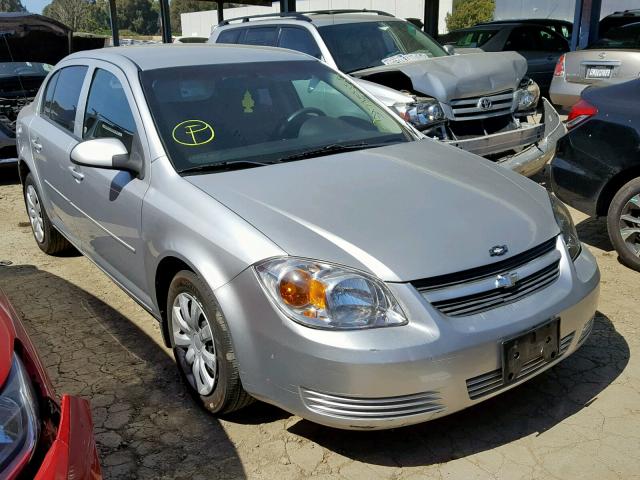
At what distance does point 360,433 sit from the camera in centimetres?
300

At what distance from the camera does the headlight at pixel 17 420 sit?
5.40ft

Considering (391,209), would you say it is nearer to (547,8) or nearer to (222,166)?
(222,166)

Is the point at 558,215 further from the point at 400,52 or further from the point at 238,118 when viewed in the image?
the point at 400,52

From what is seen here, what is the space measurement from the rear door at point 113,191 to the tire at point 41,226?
1.08 metres

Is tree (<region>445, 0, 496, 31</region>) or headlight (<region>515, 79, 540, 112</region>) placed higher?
tree (<region>445, 0, 496, 31</region>)

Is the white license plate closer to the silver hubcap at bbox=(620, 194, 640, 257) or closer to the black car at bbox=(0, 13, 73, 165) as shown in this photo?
the silver hubcap at bbox=(620, 194, 640, 257)

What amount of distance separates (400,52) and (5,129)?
15.1 feet

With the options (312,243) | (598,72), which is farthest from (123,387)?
(598,72)

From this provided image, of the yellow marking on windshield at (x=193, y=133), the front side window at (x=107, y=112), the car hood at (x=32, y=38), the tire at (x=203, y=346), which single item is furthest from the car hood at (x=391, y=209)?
the car hood at (x=32, y=38)

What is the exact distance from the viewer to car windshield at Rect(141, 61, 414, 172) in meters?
3.42

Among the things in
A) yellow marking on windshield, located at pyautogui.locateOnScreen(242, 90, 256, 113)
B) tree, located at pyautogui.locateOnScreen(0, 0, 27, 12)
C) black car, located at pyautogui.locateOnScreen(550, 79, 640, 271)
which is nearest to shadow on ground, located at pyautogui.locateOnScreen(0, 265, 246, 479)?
yellow marking on windshield, located at pyautogui.locateOnScreen(242, 90, 256, 113)

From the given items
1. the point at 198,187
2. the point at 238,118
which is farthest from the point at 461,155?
the point at 198,187

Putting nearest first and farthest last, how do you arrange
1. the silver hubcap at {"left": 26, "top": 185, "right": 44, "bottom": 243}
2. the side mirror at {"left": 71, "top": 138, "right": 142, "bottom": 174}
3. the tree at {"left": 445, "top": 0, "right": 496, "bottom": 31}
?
the side mirror at {"left": 71, "top": 138, "right": 142, "bottom": 174} → the silver hubcap at {"left": 26, "top": 185, "right": 44, "bottom": 243} → the tree at {"left": 445, "top": 0, "right": 496, "bottom": 31}

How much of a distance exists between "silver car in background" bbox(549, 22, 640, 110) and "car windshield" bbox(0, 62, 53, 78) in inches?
266
